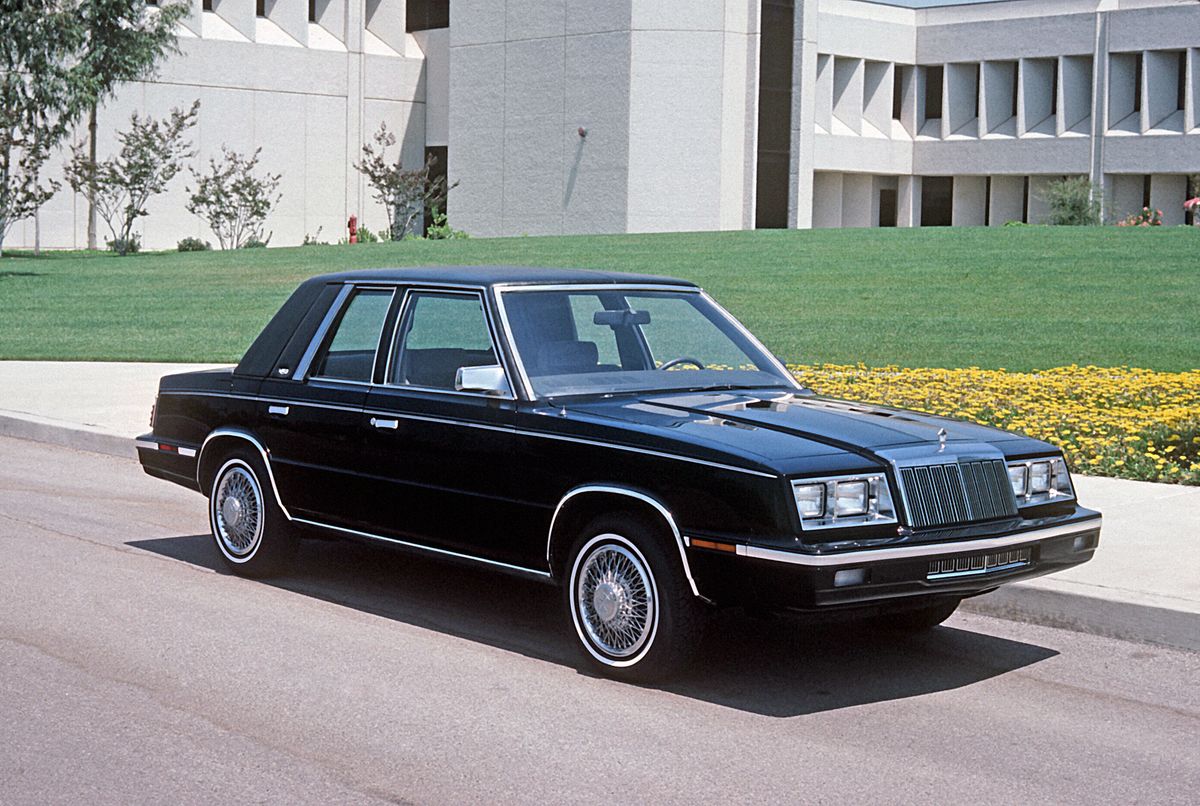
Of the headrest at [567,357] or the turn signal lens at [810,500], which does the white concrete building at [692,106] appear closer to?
the headrest at [567,357]

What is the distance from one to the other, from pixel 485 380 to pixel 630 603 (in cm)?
126

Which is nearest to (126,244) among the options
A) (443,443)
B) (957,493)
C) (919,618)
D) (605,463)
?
(443,443)

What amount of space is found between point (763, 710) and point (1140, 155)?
167 feet

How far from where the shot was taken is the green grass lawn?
20.4m

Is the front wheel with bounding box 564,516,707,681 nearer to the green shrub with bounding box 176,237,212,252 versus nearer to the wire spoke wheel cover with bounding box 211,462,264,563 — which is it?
the wire spoke wheel cover with bounding box 211,462,264,563

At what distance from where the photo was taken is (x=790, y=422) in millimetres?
6660

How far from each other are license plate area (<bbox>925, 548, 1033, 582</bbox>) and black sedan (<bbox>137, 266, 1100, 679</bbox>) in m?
0.01

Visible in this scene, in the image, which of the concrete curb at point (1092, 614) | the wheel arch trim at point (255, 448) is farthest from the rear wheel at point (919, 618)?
the wheel arch trim at point (255, 448)

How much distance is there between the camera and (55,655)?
674 centimetres

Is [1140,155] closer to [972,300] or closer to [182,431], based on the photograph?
[972,300]

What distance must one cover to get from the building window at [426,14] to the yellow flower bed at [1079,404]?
43693mm

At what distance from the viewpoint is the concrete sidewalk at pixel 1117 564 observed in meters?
7.34

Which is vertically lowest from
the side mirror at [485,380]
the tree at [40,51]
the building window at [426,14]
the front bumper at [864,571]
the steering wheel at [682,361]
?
the front bumper at [864,571]

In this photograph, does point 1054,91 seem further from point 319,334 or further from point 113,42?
point 319,334
